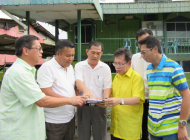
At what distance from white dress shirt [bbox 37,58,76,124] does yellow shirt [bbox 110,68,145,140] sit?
72 cm

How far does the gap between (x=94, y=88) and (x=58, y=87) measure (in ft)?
2.04

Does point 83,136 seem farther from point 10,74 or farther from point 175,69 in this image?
point 175,69

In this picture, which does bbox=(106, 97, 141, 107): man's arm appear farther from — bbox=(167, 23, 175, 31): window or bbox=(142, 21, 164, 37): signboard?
bbox=(167, 23, 175, 31): window

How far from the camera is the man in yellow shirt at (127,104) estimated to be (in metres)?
2.28

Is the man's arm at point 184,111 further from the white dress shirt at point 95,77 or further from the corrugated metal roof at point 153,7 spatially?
the corrugated metal roof at point 153,7

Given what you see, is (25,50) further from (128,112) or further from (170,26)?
(170,26)

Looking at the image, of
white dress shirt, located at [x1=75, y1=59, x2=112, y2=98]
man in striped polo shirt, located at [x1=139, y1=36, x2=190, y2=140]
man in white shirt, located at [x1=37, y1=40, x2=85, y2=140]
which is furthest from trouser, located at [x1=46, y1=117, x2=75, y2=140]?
man in striped polo shirt, located at [x1=139, y1=36, x2=190, y2=140]

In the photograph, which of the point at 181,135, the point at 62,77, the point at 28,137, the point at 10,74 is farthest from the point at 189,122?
the point at 10,74

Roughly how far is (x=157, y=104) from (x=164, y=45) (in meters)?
10.4

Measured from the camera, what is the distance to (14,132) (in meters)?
1.74

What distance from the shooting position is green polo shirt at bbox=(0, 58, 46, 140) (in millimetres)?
1711

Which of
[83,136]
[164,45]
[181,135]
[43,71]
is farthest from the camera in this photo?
[164,45]

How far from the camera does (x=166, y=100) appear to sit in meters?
1.94

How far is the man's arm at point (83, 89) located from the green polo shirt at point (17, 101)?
0.77 meters
